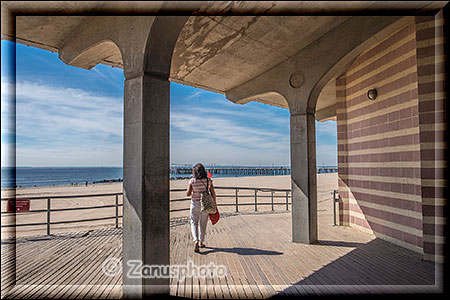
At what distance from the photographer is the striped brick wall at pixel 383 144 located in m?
4.94

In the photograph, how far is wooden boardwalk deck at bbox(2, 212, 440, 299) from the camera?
3.42m

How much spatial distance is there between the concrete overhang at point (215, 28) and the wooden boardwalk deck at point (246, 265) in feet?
11.6

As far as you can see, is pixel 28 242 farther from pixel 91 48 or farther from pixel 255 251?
pixel 255 251

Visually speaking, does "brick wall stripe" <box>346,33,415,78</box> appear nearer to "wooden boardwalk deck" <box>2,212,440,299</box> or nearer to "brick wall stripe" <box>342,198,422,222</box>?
"brick wall stripe" <box>342,198,422,222</box>

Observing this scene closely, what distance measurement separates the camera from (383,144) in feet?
18.7

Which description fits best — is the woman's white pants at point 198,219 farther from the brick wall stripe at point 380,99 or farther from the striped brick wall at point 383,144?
the brick wall stripe at point 380,99

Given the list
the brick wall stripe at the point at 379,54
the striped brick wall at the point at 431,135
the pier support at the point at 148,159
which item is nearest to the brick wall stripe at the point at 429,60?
the striped brick wall at the point at 431,135

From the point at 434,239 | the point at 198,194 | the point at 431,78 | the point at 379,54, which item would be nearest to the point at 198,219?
the point at 198,194

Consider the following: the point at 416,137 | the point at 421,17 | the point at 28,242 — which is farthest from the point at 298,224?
the point at 28,242

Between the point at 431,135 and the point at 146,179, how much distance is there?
16.1 feet

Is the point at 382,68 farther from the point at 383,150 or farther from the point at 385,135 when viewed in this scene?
the point at 383,150

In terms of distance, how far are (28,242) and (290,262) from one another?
5739 mm

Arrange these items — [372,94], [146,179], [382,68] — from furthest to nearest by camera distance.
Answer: [372,94] → [382,68] → [146,179]

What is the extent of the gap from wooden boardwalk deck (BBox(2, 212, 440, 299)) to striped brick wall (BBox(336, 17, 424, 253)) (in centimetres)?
53
